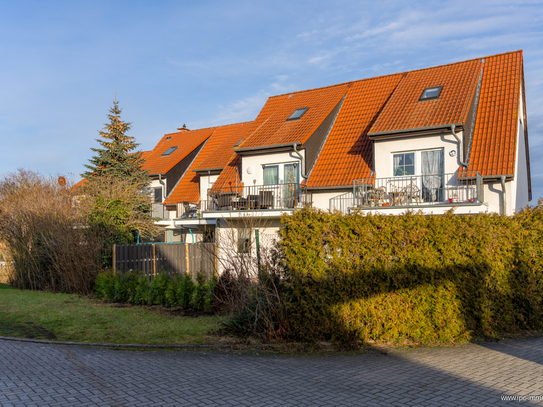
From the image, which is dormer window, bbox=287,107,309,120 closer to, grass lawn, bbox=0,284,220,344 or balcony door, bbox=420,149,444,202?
balcony door, bbox=420,149,444,202

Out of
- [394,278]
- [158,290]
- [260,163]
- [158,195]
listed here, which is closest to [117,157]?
[158,195]

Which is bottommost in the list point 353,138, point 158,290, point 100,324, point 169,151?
point 100,324

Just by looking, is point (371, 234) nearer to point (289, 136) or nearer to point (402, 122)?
point (402, 122)

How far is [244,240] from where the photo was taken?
9.58 m

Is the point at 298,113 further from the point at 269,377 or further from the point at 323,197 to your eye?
the point at 269,377

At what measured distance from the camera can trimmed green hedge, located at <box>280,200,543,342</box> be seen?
26.4 feet

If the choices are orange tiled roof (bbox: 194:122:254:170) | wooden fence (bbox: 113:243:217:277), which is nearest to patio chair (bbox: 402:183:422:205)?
wooden fence (bbox: 113:243:217:277)

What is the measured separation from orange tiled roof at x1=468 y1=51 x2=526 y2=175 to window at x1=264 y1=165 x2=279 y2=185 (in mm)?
8538

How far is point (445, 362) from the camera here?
6984mm

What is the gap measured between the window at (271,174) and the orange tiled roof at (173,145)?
993cm

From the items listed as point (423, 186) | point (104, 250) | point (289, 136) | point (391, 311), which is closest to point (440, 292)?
point (391, 311)

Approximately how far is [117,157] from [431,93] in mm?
18287

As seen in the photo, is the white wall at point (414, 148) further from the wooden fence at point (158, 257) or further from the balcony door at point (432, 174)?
the wooden fence at point (158, 257)

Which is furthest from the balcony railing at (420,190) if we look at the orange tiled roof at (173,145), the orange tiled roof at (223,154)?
the orange tiled roof at (173,145)
